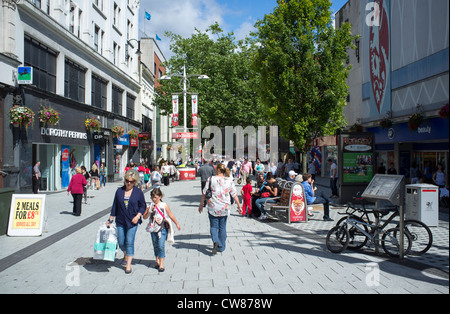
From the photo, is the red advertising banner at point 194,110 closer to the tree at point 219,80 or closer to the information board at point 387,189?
the tree at point 219,80

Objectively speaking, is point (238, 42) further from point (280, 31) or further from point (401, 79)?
point (280, 31)

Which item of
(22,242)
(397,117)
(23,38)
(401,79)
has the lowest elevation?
(22,242)

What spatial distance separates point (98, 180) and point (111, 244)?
1765cm

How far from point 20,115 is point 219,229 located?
463 inches

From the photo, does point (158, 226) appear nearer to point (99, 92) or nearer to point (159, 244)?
point (159, 244)

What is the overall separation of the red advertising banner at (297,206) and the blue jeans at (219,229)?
400cm

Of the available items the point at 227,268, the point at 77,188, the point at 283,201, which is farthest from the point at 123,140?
the point at 227,268

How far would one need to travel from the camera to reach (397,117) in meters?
20.0

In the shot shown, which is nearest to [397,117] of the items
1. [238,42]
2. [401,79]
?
[401,79]

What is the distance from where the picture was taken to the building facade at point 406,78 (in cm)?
1616

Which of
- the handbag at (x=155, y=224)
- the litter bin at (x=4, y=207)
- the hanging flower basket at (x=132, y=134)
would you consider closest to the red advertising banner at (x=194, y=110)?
the hanging flower basket at (x=132, y=134)

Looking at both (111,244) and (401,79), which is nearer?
(111,244)

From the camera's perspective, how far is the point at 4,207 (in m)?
9.52
